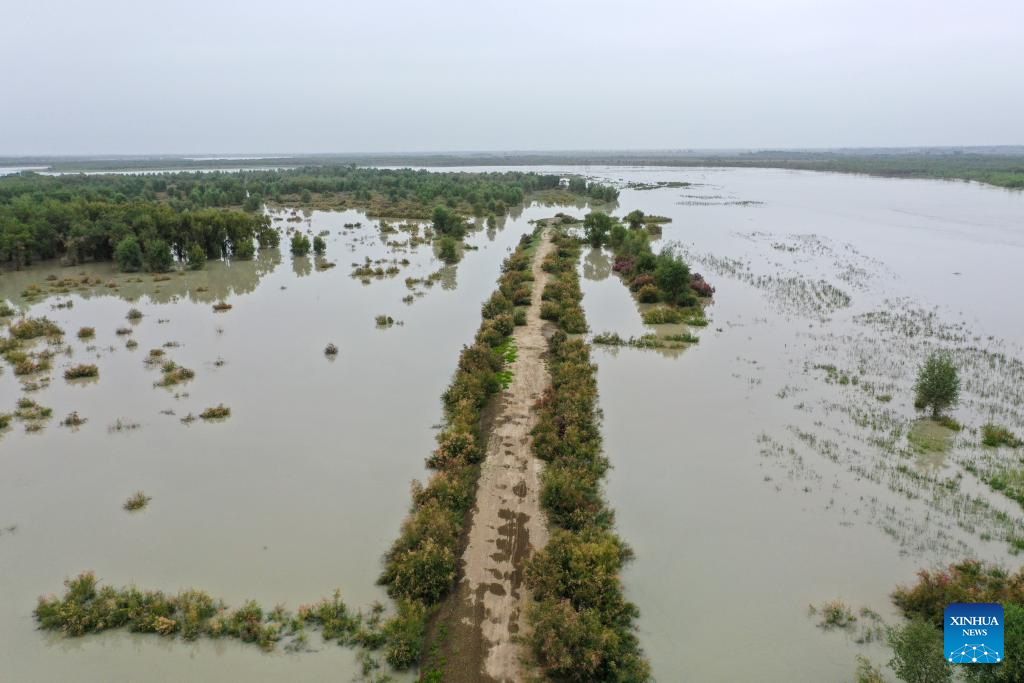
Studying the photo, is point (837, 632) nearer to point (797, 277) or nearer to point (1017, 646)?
point (1017, 646)

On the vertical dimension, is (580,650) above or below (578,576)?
below

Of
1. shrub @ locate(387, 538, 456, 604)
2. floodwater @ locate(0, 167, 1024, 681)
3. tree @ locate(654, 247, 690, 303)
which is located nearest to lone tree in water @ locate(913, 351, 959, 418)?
floodwater @ locate(0, 167, 1024, 681)

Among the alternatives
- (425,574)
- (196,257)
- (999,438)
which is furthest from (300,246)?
(999,438)

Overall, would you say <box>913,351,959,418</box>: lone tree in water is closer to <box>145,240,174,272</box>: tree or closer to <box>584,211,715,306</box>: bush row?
<box>584,211,715,306</box>: bush row

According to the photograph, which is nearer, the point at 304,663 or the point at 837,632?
the point at 304,663

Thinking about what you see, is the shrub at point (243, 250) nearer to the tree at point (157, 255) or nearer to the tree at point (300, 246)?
the tree at point (300, 246)

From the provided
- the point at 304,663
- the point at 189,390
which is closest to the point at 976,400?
the point at 304,663

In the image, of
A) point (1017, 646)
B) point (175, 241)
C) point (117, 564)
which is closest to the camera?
point (1017, 646)

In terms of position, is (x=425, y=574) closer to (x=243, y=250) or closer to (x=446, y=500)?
(x=446, y=500)
